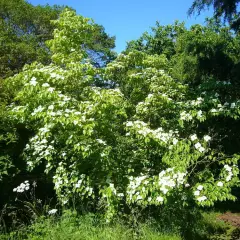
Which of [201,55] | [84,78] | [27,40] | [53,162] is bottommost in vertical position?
[53,162]

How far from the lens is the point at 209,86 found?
23.8 ft

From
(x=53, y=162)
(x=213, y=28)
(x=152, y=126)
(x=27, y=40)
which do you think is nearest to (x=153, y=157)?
(x=152, y=126)

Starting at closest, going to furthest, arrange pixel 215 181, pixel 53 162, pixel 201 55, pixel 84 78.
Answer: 1. pixel 215 181
2. pixel 53 162
3. pixel 84 78
4. pixel 201 55

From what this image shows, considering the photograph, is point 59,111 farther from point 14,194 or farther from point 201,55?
point 201,55

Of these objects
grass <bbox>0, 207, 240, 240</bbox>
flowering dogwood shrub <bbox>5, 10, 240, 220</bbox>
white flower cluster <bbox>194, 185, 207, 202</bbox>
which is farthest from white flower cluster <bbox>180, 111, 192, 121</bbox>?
grass <bbox>0, 207, 240, 240</bbox>

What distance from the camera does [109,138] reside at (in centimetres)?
585

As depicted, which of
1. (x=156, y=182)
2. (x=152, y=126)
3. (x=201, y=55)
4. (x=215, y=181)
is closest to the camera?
(x=156, y=182)

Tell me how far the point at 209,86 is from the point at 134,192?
337 cm

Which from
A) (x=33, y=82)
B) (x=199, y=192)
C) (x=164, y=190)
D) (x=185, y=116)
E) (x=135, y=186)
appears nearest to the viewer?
(x=164, y=190)

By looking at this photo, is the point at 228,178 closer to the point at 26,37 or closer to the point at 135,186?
the point at 135,186

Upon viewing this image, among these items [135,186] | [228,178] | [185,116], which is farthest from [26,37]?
Answer: [228,178]

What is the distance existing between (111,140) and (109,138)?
0.22 ft

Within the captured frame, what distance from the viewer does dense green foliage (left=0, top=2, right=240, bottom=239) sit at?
4.98 metres

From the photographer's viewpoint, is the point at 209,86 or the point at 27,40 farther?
the point at 27,40
